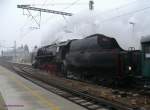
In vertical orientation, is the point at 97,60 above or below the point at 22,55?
below

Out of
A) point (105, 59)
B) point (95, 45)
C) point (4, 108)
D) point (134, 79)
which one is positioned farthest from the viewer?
point (95, 45)

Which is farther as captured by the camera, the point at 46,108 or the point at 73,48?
the point at 73,48

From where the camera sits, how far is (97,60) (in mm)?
23094

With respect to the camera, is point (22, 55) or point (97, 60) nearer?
point (97, 60)

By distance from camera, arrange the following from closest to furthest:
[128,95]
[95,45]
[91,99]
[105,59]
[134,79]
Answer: [91,99] < [128,95] < [134,79] < [105,59] < [95,45]

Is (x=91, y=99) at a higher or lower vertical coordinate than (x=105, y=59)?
lower

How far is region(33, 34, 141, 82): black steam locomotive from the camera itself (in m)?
20.0

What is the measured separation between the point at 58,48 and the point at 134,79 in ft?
53.5

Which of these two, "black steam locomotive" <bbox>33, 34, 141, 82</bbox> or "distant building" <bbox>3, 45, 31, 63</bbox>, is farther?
"distant building" <bbox>3, 45, 31, 63</bbox>

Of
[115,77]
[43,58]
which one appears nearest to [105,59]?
[115,77]

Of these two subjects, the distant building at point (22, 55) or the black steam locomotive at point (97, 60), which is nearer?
the black steam locomotive at point (97, 60)

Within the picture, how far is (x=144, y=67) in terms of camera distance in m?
16.9

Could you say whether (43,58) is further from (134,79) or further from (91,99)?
(91,99)

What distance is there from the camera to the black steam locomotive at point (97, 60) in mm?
20047
